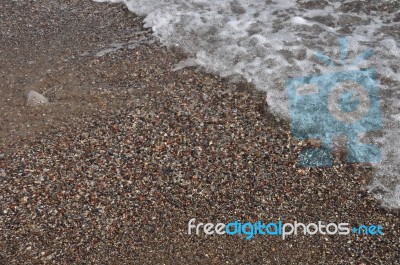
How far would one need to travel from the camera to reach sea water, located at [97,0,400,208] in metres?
4.65

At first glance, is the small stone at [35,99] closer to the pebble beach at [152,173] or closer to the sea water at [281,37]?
the pebble beach at [152,173]

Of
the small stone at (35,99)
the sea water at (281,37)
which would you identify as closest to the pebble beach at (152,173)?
the small stone at (35,99)

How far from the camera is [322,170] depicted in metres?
3.78

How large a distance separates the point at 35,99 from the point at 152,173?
1.64 m

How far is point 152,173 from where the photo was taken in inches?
147

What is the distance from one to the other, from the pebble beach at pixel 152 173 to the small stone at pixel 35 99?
2.4 inches

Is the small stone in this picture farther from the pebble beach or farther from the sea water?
the sea water

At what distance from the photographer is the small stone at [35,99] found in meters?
4.38

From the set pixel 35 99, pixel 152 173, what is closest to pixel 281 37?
pixel 152 173

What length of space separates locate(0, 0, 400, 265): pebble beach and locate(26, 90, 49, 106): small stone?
6 centimetres

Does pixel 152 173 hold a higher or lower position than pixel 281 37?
lower

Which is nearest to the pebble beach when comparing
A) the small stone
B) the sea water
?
the small stone

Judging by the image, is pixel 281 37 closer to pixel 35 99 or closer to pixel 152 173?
pixel 152 173

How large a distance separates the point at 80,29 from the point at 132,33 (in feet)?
2.30
